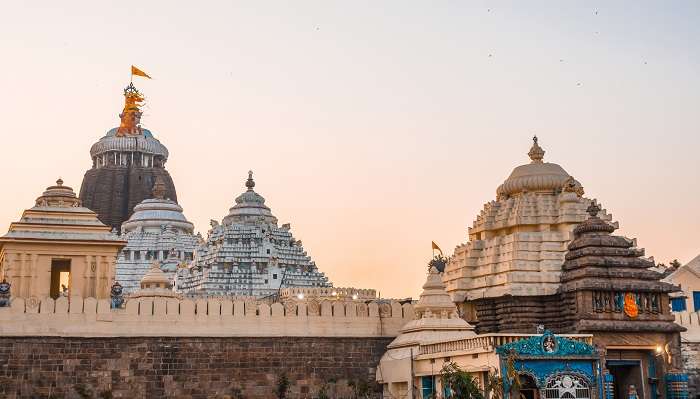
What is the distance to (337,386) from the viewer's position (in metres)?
31.7

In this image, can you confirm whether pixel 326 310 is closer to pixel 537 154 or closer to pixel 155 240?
pixel 537 154

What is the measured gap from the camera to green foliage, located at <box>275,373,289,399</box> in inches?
1221

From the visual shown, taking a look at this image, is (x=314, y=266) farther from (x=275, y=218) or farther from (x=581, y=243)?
(x=581, y=243)

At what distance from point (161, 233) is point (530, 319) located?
1581 inches

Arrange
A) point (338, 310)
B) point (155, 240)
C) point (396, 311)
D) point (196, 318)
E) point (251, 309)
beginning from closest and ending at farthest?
point (196, 318) < point (251, 309) < point (338, 310) < point (396, 311) < point (155, 240)

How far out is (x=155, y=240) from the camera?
222ft

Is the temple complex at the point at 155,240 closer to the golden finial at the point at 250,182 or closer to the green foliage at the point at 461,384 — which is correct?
the golden finial at the point at 250,182

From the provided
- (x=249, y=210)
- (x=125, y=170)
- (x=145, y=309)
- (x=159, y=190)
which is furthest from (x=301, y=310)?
(x=125, y=170)

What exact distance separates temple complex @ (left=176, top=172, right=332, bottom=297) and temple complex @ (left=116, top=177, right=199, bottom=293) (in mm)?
3718

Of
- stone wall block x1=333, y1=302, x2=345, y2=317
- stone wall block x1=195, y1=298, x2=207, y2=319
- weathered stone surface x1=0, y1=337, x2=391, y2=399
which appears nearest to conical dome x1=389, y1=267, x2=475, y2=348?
weathered stone surface x1=0, y1=337, x2=391, y2=399

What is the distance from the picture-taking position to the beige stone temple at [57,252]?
35844 mm

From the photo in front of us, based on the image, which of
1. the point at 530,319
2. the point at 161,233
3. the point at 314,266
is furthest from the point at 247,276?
the point at 530,319

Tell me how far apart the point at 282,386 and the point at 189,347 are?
3052 millimetres

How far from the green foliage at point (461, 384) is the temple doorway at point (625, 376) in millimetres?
7000
